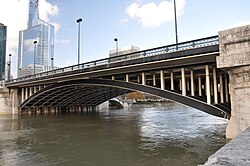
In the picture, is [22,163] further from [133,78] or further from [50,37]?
[50,37]

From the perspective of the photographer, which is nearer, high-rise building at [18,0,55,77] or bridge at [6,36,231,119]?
bridge at [6,36,231,119]

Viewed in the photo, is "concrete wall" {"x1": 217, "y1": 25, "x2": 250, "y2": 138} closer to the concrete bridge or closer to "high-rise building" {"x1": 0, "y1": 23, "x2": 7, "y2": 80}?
the concrete bridge

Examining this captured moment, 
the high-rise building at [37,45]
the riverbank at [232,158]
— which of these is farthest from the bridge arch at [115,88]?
the high-rise building at [37,45]

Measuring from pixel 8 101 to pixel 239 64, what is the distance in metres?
52.2

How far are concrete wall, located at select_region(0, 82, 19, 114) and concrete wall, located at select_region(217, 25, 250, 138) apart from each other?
1968 inches

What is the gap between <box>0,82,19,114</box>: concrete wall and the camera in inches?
1983

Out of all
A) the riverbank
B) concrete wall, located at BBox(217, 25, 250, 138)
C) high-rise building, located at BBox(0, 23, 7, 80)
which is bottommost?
the riverbank

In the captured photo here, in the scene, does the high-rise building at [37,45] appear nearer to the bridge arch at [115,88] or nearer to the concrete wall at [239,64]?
the bridge arch at [115,88]

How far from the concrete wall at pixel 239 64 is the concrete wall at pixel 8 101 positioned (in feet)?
164

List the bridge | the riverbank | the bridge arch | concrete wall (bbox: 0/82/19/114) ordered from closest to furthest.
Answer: the riverbank
the bridge
the bridge arch
concrete wall (bbox: 0/82/19/114)

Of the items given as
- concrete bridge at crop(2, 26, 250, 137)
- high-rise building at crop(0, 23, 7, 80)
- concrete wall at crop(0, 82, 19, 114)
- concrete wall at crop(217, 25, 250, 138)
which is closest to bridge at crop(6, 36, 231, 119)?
concrete bridge at crop(2, 26, 250, 137)

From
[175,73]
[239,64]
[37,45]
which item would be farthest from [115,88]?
[37,45]

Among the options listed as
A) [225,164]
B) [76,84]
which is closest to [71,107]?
[76,84]

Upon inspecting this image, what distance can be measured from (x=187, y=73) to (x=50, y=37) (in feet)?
260
